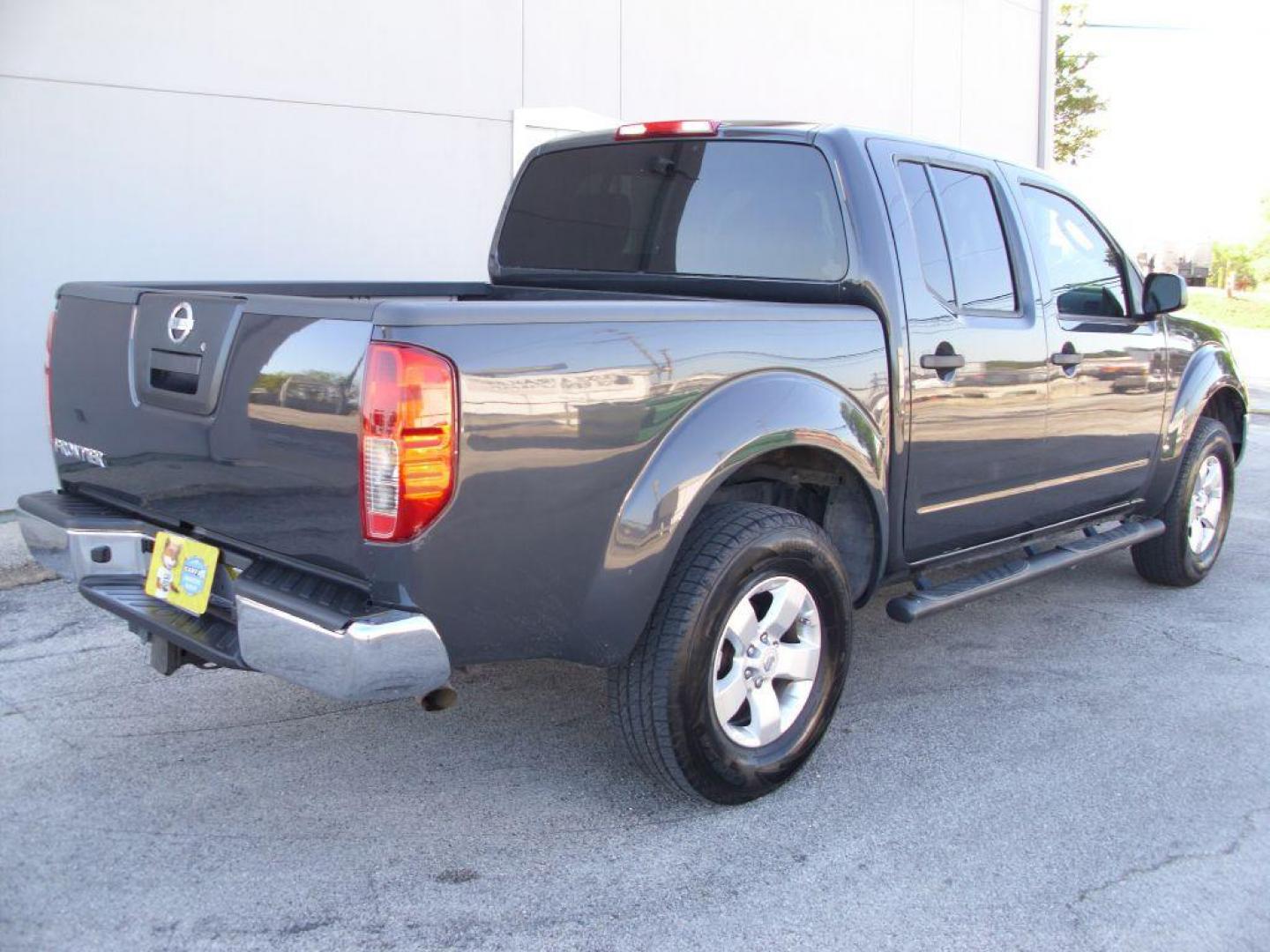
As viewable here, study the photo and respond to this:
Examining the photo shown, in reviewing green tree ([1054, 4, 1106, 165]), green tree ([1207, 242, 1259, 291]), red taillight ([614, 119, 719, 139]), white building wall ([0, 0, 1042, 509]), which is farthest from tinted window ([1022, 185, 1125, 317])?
green tree ([1207, 242, 1259, 291])

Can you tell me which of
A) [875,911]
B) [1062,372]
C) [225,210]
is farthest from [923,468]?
[225,210]

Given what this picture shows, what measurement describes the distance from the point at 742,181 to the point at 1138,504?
2590 mm

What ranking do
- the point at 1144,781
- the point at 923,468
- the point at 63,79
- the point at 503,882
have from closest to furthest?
the point at 503,882, the point at 1144,781, the point at 923,468, the point at 63,79

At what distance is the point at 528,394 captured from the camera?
9.28ft

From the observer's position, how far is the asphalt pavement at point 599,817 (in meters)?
2.87

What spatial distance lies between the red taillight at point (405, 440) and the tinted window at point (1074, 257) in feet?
9.43

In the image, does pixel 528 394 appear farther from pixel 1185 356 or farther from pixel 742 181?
pixel 1185 356

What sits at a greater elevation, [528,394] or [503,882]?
[528,394]

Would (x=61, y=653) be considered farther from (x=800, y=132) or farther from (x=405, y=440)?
(x=800, y=132)

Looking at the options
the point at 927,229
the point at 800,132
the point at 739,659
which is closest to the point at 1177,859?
the point at 739,659

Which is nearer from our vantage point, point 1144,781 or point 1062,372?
point 1144,781

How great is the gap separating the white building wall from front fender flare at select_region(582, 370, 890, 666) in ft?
16.0

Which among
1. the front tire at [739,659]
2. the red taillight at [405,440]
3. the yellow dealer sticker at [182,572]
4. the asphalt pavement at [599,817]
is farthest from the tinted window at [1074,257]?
the yellow dealer sticker at [182,572]

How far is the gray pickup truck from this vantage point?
9.05ft
